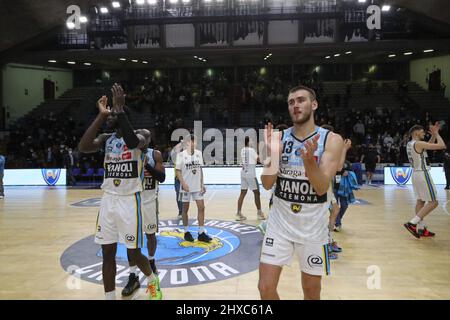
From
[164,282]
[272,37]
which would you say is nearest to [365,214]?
[164,282]

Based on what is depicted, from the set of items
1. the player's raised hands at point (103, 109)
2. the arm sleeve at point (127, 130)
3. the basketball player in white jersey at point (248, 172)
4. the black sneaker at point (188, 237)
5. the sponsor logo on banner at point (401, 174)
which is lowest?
the black sneaker at point (188, 237)

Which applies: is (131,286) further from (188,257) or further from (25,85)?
(25,85)

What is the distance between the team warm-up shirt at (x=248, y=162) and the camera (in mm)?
9039

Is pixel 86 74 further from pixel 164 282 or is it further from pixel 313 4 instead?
pixel 164 282

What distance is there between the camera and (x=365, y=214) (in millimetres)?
9602

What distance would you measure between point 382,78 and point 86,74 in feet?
69.8

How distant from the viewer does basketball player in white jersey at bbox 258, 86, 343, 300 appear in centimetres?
310

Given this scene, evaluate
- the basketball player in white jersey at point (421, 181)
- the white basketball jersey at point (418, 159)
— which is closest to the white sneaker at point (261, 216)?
the basketball player in white jersey at point (421, 181)

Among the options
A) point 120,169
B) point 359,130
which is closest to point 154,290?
point 120,169

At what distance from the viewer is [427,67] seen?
25.2 m

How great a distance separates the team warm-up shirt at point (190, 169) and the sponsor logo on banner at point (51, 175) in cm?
1048

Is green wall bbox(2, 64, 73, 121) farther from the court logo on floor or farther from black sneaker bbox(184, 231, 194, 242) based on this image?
black sneaker bbox(184, 231, 194, 242)

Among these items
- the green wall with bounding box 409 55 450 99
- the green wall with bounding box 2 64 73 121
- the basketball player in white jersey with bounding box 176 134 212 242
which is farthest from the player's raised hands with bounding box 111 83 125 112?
the green wall with bounding box 409 55 450 99

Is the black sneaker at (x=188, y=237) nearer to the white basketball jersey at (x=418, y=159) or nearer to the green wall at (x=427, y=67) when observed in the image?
the white basketball jersey at (x=418, y=159)
